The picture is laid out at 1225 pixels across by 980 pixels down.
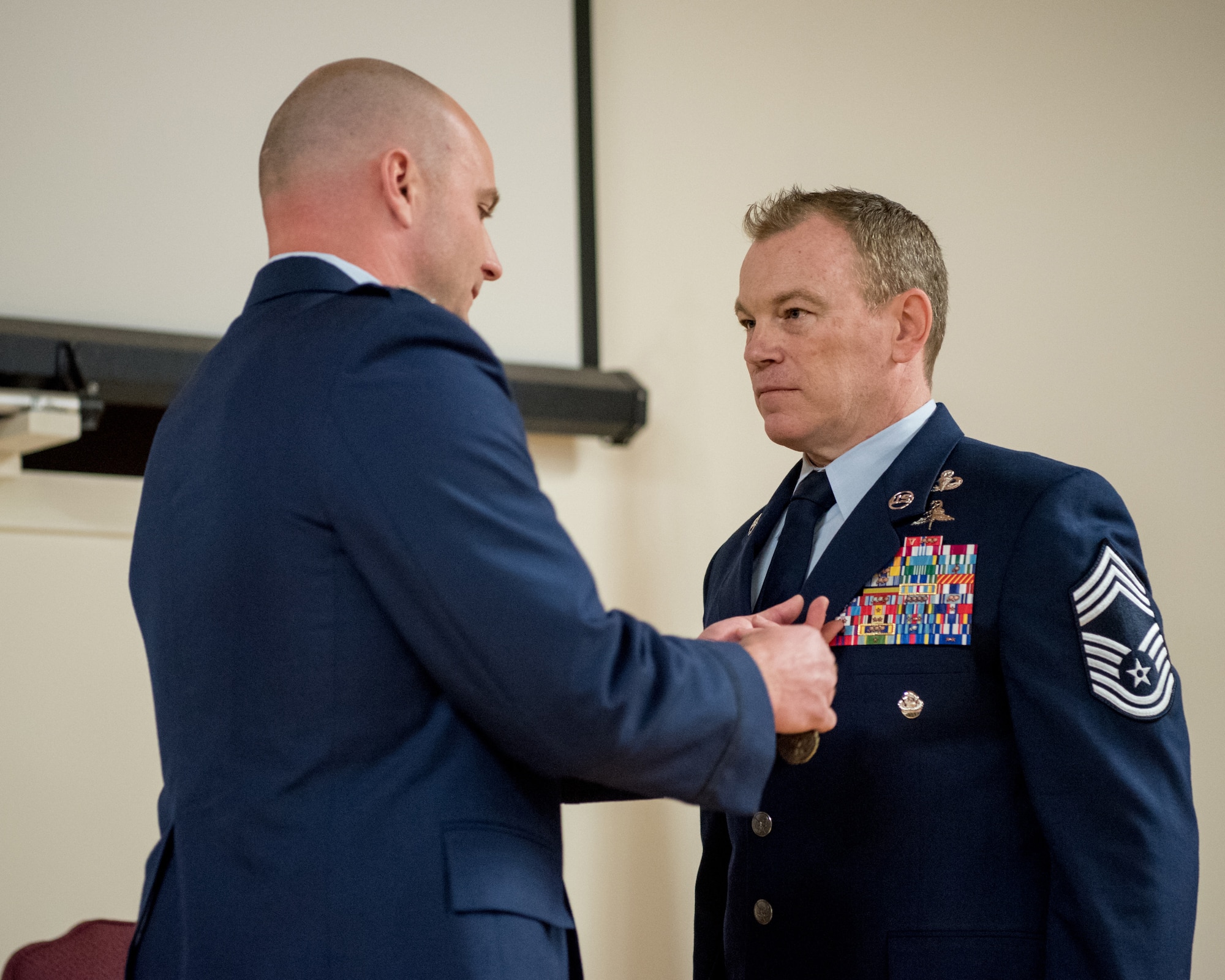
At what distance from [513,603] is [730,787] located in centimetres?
27

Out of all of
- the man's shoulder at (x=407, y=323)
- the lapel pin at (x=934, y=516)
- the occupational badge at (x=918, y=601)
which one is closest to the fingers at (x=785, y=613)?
the occupational badge at (x=918, y=601)

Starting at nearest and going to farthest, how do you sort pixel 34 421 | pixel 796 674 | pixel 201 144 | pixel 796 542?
pixel 796 674
pixel 796 542
pixel 34 421
pixel 201 144

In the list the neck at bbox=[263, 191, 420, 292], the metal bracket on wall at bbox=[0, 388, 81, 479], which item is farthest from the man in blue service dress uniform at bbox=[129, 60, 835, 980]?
the metal bracket on wall at bbox=[0, 388, 81, 479]

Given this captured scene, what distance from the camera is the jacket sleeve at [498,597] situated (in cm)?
104

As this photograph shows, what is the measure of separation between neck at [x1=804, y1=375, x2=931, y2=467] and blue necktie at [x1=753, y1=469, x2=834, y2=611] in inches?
2.3

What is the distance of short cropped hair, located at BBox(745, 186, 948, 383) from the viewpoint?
6.36ft

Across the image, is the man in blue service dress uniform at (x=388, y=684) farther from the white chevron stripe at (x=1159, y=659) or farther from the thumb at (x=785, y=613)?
the white chevron stripe at (x=1159, y=659)

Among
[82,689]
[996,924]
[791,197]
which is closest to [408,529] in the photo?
[996,924]

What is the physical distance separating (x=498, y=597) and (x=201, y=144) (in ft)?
7.85

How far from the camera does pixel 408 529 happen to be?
1.04 metres

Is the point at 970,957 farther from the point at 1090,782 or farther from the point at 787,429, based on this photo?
the point at 787,429

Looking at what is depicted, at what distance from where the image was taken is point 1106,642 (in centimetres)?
150

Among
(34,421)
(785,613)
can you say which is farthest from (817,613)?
(34,421)

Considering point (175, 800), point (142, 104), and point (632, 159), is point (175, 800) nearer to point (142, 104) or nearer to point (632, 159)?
point (142, 104)
